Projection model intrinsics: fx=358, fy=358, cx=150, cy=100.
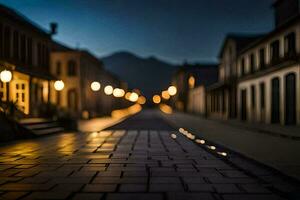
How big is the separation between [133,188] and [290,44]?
19877 millimetres

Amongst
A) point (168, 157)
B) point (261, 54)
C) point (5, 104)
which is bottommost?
point (168, 157)

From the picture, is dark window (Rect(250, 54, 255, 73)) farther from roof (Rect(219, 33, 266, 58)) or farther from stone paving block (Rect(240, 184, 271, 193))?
stone paving block (Rect(240, 184, 271, 193))

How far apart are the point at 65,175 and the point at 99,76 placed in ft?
144

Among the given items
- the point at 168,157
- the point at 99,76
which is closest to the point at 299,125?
the point at 168,157

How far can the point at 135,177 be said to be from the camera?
696 centimetres

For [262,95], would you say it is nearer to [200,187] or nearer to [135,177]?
[135,177]

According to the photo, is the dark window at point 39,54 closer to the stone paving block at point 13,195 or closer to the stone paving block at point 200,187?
the stone paving block at point 13,195

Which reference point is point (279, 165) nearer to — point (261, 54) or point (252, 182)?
point (252, 182)

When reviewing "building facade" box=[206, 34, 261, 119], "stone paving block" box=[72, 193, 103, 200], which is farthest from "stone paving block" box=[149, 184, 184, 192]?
"building facade" box=[206, 34, 261, 119]

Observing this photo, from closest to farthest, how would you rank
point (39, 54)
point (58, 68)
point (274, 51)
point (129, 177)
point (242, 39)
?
point (129, 177), point (39, 54), point (274, 51), point (242, 39), point (58, 68)

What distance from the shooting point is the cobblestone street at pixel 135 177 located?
5613mm

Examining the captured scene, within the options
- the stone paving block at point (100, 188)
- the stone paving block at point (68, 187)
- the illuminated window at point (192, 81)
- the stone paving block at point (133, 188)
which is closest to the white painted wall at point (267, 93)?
the stone paving block at point (133, 188)

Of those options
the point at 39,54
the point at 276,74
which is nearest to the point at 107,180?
the point at 39,54

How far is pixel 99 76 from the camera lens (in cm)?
5034
